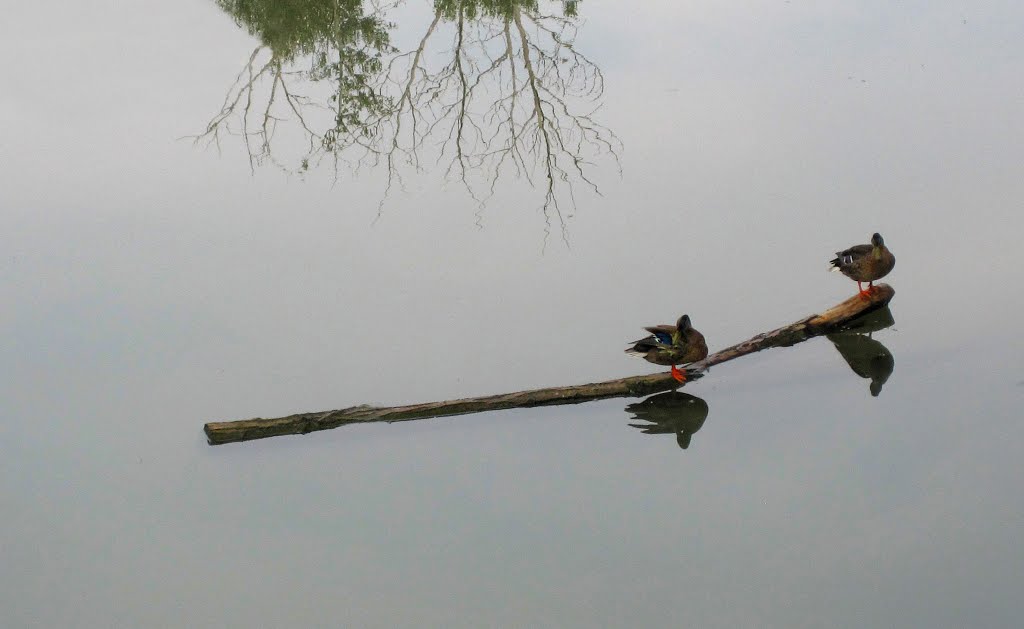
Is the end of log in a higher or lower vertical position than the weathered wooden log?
higher

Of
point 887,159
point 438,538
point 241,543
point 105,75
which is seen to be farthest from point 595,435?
point 105,75

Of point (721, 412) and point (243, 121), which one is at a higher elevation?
point (243, 121)

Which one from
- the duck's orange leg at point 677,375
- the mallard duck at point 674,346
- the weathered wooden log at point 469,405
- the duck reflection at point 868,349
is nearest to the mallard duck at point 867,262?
the duck reflection at point 868,349

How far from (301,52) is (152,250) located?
13.1 feet

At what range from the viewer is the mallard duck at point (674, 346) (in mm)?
6402

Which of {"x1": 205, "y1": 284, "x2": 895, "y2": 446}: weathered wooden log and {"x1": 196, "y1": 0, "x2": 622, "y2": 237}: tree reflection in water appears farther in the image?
{"x1": 196, "y1": 0, "x2": 622, "y2": 237}: tree reflection in water

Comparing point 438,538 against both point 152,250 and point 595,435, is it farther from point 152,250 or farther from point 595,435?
point 152,250

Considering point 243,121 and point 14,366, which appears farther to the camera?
point 243,121

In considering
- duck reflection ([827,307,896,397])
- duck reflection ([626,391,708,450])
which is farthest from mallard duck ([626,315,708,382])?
duck reflection ([827,307,896,397])

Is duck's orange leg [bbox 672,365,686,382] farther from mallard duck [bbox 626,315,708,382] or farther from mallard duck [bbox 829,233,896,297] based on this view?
mallard duck [bbox 829,233,896,297]

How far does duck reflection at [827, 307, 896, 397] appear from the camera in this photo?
6745 mm

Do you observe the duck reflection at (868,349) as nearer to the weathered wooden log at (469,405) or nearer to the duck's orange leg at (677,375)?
the weathered wooden log at (469,405)

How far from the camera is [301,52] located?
11570mm

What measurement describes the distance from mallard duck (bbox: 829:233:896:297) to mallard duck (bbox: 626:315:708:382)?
→ 150cm
